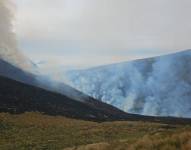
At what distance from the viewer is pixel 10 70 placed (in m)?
180

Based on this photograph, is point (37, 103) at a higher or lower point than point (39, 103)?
lower

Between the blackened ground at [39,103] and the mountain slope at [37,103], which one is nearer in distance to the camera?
the blackened ground at [39,103]

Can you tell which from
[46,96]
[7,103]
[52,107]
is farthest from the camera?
[46,96]

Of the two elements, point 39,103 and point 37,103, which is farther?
point 39,103

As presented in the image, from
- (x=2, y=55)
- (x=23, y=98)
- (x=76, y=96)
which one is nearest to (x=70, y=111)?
(x=23, y=98)

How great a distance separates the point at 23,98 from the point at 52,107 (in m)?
7.31

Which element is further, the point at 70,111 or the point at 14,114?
the point at 70,111

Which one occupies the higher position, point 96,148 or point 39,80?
point 39,80

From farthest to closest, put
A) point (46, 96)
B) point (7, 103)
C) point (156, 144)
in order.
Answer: point (46, 96), point (7, 103), point (156, 144)

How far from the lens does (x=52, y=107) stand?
115750 mm

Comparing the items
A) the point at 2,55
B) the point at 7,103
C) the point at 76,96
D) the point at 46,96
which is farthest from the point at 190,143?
the point at 2,55

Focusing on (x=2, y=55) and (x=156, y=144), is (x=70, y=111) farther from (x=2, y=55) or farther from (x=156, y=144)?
(x=156, y=144)

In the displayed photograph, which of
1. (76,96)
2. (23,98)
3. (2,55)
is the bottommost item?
(23,98)

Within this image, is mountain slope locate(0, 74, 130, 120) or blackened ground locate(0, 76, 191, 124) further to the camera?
mountain slope locate(0, 74, 130, 120)
